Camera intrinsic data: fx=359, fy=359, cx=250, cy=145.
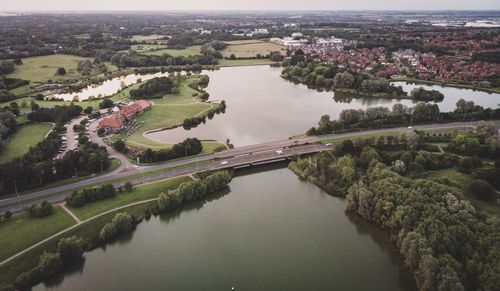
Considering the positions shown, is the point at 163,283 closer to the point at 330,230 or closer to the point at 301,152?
the point at 330,230

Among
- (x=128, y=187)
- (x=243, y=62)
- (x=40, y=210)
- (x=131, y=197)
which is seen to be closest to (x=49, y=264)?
(x=40, y=210)

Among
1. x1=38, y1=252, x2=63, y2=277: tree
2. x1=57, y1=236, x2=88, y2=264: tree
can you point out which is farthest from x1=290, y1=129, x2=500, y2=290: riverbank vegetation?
x1=38, y1=252, x2=63, y2=277: tree

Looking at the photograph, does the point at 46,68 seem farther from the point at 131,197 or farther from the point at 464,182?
the point at 464,182

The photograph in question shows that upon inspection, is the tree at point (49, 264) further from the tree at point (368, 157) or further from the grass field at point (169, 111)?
the tree at point (368, 157)

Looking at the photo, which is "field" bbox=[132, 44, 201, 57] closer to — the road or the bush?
the road

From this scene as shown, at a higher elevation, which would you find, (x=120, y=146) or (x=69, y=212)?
(x=120, y=146)

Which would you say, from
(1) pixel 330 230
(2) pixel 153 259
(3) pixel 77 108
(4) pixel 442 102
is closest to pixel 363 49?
(4) pixel 442 102

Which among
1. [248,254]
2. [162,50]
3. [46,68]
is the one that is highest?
[162,50]
